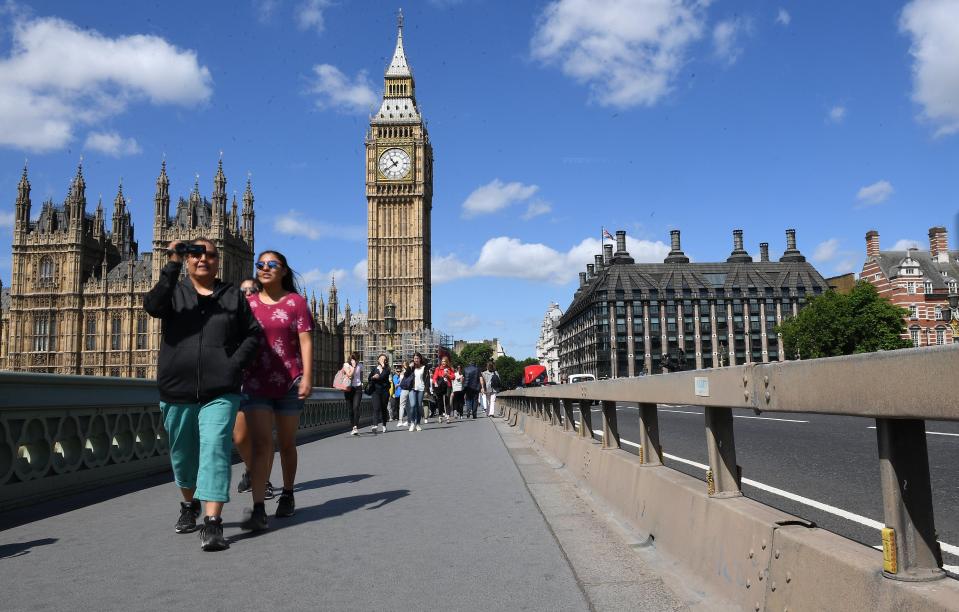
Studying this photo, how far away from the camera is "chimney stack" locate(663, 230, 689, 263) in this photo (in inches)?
4995

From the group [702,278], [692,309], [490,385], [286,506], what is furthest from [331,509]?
[702,278]

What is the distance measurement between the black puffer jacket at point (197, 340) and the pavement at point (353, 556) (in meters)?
1.04

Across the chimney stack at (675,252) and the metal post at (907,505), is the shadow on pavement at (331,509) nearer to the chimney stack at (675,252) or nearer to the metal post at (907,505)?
the metal post at (907,505)

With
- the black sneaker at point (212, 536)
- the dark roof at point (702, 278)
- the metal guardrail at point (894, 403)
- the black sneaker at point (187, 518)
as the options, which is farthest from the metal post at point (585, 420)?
the dark roof at point (702, 278)

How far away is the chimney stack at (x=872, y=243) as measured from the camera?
87.4 meters

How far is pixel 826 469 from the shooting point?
8.42 metres

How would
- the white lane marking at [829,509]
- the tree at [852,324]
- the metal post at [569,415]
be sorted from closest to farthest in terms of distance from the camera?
the white lane marking at [829,509]
the metal post at [569,415]
the tree at [852,324]

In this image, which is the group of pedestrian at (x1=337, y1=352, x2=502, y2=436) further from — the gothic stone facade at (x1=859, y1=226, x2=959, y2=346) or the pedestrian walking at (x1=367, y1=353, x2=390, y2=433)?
the gothic stone facade at (x1=859, y1=226, x2=959, y2=346)

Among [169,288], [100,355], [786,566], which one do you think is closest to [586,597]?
[786,566]

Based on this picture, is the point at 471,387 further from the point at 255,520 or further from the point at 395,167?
the point at 395,167

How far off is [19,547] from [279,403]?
1.98m

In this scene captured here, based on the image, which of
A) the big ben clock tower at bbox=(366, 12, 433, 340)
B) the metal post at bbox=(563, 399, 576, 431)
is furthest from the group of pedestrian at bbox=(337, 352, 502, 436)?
the big ben clock tower at bbox=(366, 12, 433, 340)

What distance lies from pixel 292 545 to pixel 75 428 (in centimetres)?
385

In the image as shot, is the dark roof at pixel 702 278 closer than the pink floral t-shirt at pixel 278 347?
No
